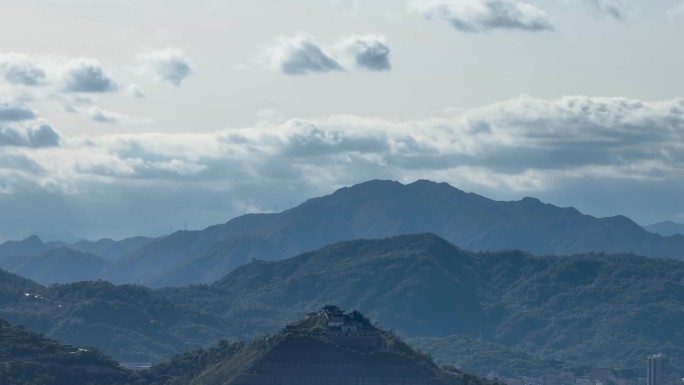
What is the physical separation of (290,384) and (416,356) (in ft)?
61.7

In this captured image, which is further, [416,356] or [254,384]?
[416,356]

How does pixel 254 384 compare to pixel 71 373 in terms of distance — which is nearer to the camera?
pixel 254 384

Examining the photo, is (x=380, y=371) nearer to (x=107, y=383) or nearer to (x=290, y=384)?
(x=290, y=384)

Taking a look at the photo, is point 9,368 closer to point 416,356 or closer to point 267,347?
point 267,347

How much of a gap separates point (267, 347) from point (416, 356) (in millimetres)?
17253

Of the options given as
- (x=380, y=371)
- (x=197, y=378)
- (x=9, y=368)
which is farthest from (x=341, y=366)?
(x=9, y=368)

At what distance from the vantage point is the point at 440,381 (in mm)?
190125

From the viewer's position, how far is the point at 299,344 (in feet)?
626

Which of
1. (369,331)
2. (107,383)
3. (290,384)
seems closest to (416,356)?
(369,331)

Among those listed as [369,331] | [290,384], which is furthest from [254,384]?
[369,331]

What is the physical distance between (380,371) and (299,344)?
29.4 ft

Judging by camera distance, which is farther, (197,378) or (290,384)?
(197,378)

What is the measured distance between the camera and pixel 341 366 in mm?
187375

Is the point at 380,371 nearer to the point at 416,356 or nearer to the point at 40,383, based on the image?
the point at 416,356
